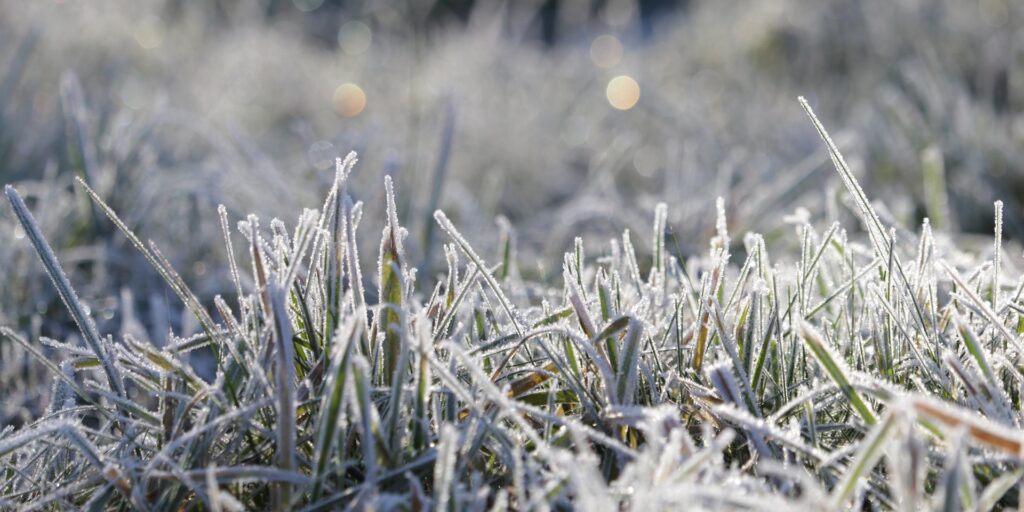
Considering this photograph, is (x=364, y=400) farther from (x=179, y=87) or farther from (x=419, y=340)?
(x=179, y=87)

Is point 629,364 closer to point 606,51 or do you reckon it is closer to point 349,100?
point 349,100

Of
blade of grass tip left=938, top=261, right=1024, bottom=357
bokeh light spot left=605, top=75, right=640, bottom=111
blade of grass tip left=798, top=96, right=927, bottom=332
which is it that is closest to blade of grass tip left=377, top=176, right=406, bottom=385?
blade of grass tip left=798, top=96, right=927, bottom=332

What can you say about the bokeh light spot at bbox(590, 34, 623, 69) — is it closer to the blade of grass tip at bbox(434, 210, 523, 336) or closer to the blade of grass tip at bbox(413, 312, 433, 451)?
the blade of grass tip at bbox(434, 210, 523, 336)

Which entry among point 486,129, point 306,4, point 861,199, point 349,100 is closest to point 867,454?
point 861,199

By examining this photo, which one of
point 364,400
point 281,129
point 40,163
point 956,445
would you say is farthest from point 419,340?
point 281,129

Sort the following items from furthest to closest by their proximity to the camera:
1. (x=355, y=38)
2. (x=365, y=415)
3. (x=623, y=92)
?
(x=355, y=38) → (x=623, y=92) → (x=365, y=415)

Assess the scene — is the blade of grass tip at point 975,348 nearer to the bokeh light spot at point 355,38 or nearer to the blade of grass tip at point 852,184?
the blade of grass tip at point 852,184

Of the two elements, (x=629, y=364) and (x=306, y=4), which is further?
(x=306, y=4)

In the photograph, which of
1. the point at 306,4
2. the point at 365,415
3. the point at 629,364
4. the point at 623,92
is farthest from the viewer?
the point at 306,4
